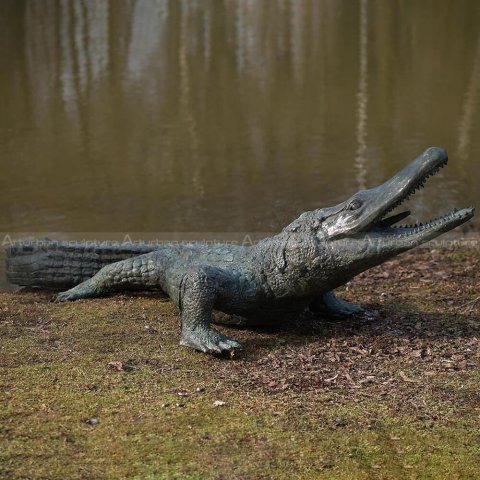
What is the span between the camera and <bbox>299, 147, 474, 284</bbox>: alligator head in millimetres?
5500

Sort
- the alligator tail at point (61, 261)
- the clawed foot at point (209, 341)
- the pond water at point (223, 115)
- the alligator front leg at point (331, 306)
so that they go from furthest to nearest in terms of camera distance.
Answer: the pond water at point (223, 115), the alligator tail at point (61, 261), the alligator front leg at point (331, 306), the clawed foot at point (209, 341)

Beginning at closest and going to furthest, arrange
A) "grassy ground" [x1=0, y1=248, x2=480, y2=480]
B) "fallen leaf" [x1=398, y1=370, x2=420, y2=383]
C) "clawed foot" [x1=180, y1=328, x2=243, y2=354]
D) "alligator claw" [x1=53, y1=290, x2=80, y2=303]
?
"grassy ground" [x1=0, y1=248, x2=480, y2=480], "fallen leaf" [x1=398, y1=370, x2=420, y2=383], "clawed foot" [x1=180, y1=328, x2=243, y2=354], "alligator claw" [x1=53, y1=290, x2=80, y2=303]

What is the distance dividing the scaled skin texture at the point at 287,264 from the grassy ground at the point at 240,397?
0.16m

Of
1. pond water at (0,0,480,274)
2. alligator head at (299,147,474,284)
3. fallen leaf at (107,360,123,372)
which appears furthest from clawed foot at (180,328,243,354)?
pond water at (0,0,480,274)

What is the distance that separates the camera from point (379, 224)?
5.79m

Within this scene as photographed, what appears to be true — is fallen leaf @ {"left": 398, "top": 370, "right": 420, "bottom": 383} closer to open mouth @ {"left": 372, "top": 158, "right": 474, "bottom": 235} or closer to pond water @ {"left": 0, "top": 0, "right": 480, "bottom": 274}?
open mouth @ {"left": 372, "top": 158, "right": 474, "bottom": 235}

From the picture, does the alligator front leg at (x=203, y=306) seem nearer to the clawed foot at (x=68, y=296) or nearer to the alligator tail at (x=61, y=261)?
the clawed foot at (x=68, y=296)

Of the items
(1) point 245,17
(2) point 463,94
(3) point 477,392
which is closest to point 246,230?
(3) point 477,392

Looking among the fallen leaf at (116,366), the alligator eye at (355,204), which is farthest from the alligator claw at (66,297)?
the alligator eye at (355,204)

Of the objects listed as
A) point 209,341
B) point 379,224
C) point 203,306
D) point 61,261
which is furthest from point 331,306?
point 61,261

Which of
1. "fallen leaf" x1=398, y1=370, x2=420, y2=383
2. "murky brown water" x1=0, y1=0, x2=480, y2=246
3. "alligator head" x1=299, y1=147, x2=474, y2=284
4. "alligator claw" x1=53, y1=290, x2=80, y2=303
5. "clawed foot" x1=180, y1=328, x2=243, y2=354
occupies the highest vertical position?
"alligator head" x1=299, y1=147, x2=474, y2=284

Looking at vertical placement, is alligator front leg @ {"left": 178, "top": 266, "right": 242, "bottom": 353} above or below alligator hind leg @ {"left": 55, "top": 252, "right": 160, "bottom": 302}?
above

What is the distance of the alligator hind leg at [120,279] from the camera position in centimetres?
684

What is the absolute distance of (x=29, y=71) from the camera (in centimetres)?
2183
